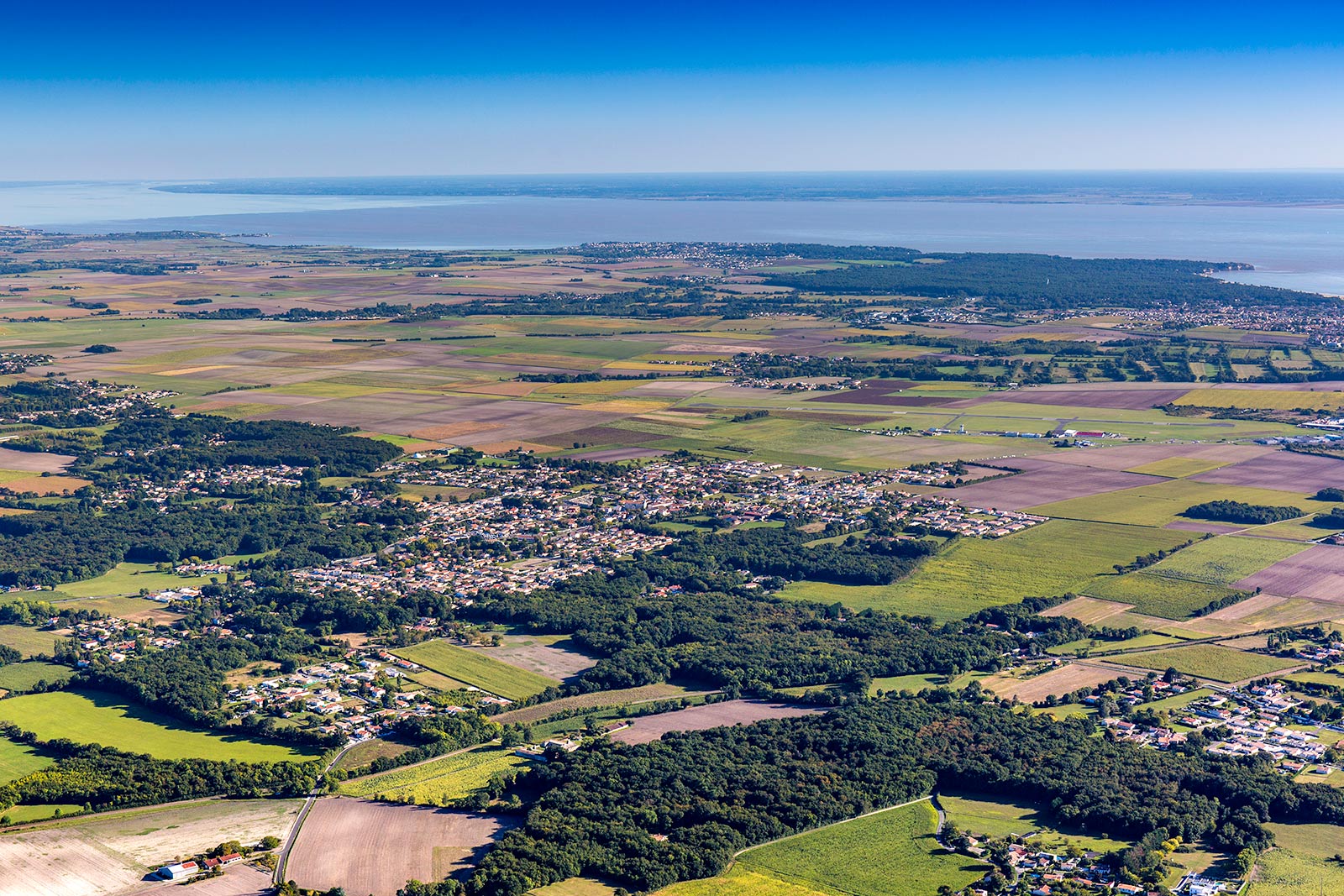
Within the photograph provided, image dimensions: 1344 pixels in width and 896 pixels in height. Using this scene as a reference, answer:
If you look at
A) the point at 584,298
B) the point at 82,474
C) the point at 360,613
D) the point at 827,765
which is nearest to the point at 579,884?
the point at 827,765

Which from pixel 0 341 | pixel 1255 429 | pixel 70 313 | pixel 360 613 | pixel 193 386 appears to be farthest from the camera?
pixel 70 313

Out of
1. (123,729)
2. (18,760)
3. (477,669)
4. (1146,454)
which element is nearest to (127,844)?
(18,760)

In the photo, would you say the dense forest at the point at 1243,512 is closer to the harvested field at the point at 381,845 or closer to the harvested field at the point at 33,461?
the harvested field at the point at 381,845

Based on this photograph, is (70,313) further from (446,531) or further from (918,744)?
(918,744)

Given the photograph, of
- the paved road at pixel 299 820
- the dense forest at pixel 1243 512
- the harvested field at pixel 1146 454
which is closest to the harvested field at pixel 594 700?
the paved road at pixel 299 820

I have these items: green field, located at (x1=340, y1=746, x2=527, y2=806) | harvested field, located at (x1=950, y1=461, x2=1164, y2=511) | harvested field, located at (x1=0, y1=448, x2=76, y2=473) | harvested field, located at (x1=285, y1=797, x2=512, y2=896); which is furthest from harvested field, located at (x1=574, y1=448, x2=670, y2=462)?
harvested field, located at (x1=285, y1=797, x2=512, y2=896)

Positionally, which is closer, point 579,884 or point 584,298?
point 579,884
